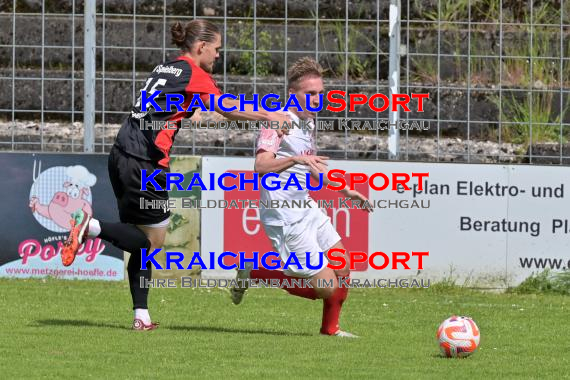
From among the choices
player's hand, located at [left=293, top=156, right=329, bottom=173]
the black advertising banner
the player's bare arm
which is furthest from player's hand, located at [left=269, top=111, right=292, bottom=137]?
the black advertising banner

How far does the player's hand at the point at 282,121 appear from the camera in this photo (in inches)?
323

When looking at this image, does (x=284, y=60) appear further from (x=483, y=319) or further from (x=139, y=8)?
(x=483, y=319)

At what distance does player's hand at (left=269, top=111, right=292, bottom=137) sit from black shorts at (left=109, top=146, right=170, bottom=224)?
0.83m

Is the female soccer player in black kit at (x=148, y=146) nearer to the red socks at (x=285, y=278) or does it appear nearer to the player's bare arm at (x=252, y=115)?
the player's bare arm at (x=252, y=115)

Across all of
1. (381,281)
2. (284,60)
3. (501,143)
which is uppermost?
(284,60)

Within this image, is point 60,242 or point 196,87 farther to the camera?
point 60,242

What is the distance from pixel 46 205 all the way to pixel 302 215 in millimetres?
4036

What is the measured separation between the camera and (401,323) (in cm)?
950

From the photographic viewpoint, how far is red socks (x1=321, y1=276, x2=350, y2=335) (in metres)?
8.49

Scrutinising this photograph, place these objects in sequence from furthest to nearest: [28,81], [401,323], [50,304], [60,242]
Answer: [28,81], [60,242], [50,304], [401,323]

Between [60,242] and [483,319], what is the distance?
4090mm

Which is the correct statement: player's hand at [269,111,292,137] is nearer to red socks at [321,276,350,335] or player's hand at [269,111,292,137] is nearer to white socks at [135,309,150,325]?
red socks at [321,276,350,335]

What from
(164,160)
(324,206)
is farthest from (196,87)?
(324,206)

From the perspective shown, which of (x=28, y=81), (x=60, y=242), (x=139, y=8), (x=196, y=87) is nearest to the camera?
(x=196, y=87)
